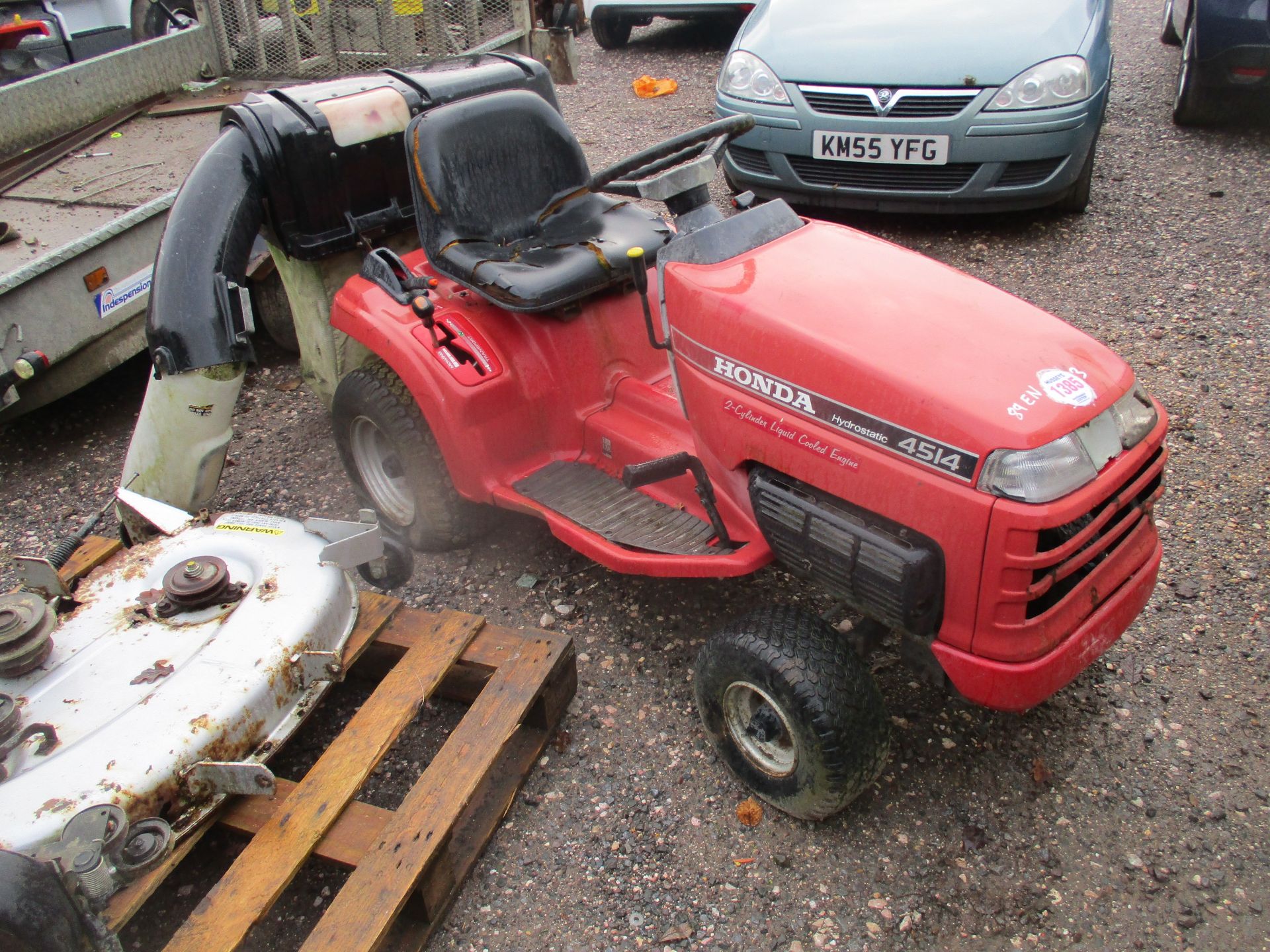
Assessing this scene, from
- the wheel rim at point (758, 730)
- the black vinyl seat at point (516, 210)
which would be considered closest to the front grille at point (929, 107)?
the black vinyl seat at point (516, 210)

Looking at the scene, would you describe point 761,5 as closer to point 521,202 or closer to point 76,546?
point 521,202

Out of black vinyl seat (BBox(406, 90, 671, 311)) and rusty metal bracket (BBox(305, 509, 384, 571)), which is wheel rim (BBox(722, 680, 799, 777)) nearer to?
rusty metal bracket (BBox(305, 509, 384, 571))

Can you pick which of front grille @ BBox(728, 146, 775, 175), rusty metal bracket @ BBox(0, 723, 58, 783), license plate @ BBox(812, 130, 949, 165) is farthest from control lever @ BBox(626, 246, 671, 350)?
front grille @ BBox(728, 146, 775, 175)

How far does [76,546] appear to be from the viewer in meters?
2.71

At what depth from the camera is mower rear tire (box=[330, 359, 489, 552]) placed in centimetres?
279

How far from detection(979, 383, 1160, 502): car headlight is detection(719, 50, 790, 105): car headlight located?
3237mm

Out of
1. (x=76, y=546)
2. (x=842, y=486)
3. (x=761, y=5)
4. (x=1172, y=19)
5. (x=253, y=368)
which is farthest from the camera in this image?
(x=1172, y=19)

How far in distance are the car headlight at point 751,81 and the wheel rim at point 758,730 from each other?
3.33 metres

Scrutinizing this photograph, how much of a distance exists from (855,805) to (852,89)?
11.2 ft

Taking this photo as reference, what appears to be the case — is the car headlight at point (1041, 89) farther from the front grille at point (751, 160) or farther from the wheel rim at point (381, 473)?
the wheel rim at point (381, 473)

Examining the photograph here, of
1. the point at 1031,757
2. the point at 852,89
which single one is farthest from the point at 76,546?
the point at 852,89

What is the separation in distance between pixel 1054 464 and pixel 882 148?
3086 mm

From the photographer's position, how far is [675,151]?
2361 mm

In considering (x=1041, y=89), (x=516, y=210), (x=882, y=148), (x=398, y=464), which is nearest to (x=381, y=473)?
(x=398, y=464)
